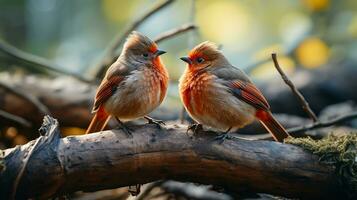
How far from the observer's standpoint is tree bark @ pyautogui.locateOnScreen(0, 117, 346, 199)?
14.6 feet

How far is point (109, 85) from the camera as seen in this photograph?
550cm

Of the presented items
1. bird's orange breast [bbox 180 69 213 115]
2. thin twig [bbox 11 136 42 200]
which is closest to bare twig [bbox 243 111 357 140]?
bird's orange breast [bbox 180 69 213 115]

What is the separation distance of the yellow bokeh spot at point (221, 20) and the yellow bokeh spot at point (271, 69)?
71 centimetres

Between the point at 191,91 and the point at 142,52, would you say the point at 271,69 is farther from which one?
the point at 191,91

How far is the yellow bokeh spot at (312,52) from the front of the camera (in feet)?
29.1

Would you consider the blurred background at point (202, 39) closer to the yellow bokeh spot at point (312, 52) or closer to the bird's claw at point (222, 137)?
the yellow bokeh spot at point (312, 52)

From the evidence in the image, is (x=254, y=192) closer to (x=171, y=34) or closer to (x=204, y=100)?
(x=204, y=100)

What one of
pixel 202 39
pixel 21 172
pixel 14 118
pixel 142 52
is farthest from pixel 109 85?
pixel 202 39

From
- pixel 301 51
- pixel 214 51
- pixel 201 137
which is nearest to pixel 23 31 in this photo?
pixel 301 51

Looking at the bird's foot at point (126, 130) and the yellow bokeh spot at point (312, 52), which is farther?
the yellow bokeh spot at point (312, 52)

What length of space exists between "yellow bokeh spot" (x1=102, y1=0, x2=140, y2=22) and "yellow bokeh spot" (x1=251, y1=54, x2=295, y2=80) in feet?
8.31

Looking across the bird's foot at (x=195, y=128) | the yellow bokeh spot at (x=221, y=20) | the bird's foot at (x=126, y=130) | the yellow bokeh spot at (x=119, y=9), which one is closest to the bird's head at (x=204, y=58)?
the bird's foot at (x=195, y=128)

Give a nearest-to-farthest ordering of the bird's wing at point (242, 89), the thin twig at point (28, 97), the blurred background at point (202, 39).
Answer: the bird's wing at point (242, 89), the thin twig at point (28, 97), the blurred background at point (202, 39)

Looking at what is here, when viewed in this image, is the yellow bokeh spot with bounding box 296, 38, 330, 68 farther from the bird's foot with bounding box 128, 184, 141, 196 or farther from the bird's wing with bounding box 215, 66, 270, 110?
the bird's foot with bounding box 128, 184, 141, 196
